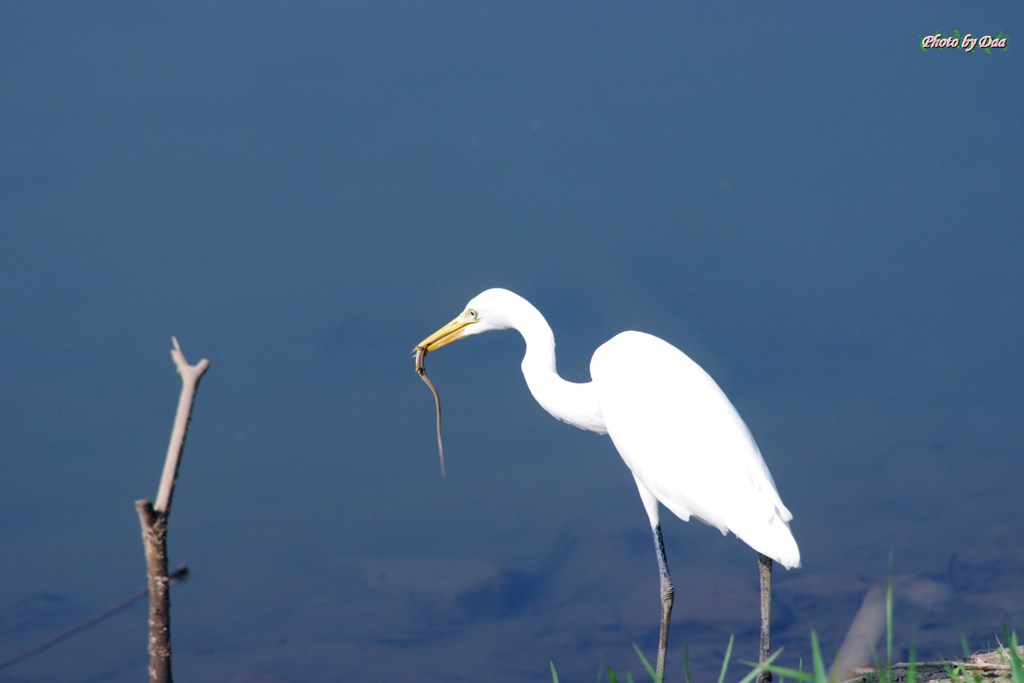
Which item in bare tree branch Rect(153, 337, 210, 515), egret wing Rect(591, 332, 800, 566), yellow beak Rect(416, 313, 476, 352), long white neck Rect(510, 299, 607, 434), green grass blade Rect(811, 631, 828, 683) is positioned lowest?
green grass blade Rect(811, 631, 828, 683)

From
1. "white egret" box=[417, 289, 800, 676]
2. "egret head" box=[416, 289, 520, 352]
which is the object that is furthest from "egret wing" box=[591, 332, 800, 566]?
"egret head" box=[416, 289, 520, 352]

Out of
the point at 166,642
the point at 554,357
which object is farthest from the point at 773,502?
the point at 166,642

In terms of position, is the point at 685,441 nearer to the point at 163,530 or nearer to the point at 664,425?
the point at 664,425

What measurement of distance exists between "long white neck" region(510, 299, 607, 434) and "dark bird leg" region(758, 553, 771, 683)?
97 cm

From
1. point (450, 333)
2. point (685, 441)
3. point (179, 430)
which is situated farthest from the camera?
point (450, 333)

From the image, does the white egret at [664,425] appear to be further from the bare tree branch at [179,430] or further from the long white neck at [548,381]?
the bare tree branch at [179,430]

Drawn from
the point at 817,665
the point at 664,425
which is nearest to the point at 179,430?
the point at 817,665

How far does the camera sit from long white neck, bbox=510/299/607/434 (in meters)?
4.29

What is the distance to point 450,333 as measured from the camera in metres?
4.45

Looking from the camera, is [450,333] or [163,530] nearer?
[163,530]

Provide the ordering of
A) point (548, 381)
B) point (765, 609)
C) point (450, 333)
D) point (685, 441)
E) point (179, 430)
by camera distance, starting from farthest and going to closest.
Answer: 1. point (450, 333)
2. point (548, 381)
3. point (685, 441)
4. point (765, 609)
5. point (179, 430)

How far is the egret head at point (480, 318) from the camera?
14.2 ft

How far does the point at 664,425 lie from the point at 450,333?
105 centimetres

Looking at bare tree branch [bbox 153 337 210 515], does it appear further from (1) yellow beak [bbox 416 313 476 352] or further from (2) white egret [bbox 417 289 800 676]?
(1) yellow beak [bbox 416 313 476 352]
